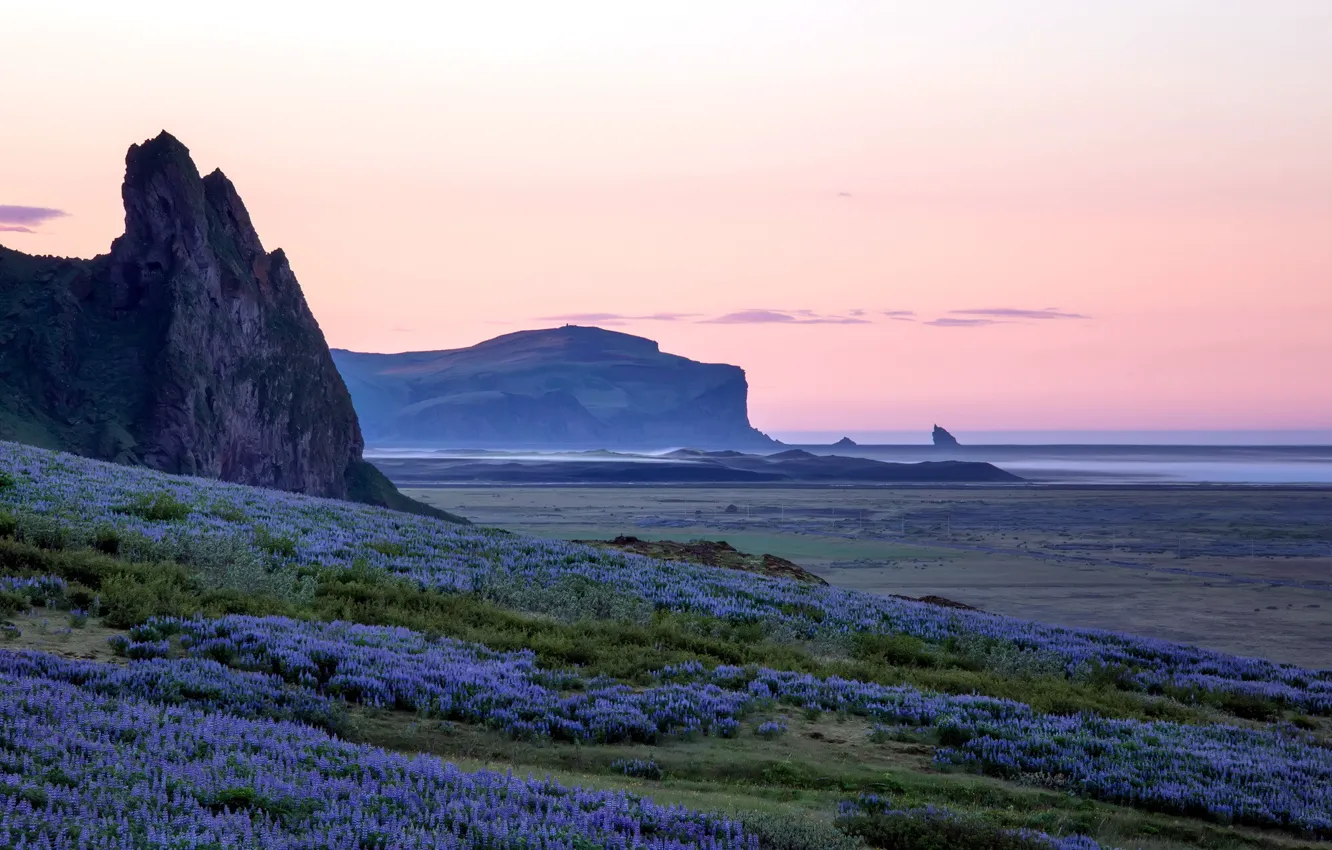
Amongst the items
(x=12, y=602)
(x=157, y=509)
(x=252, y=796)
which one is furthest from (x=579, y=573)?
(x=252, y=796)

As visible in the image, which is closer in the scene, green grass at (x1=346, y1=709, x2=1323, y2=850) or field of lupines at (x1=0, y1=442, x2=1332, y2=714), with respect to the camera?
green grass at (x1=346, y1=709, x2=1323, y2=850)

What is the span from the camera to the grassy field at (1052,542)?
41.2 meters

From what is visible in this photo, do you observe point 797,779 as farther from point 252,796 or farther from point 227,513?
point 227,513

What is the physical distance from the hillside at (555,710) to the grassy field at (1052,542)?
1761 cm

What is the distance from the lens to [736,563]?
35.6 m

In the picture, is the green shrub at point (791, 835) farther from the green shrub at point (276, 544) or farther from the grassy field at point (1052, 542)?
the grassy field at point (1052, 542)

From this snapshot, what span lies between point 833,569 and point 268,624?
42.5 metres

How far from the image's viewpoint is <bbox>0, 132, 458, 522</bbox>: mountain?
7550cm

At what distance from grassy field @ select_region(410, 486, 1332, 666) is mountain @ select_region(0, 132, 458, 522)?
18.2 m

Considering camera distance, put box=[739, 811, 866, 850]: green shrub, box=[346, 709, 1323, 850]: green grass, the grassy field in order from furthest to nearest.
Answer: the grassy field → box=[346, 709, 1323, 850]: green grass → box=[739, 811, 866, 850]: green shrub

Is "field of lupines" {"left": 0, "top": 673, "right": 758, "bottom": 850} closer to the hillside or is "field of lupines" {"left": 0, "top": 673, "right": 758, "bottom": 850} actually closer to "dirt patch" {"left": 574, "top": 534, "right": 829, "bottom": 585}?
the hillside

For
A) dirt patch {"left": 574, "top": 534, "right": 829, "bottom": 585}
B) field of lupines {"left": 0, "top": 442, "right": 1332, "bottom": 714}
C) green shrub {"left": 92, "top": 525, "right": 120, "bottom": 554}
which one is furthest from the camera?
dirt patch {"left": 574, "top": 534, "right": 829, "bottom": 585}

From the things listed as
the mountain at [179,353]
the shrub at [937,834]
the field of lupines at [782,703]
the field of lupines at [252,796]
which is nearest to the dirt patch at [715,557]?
the field of lupines at [782,703]

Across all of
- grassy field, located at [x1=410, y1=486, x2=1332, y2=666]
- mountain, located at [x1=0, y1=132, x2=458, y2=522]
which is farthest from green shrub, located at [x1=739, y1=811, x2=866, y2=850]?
mountain, located at [x1=0, y1=132, x2=458, y2=522]
